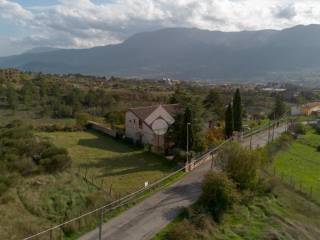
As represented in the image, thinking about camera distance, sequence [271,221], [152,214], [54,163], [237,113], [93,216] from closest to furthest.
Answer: [93,216] → [152,214] → [271,221] → [54,163] → [237,113]

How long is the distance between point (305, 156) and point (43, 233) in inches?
1530

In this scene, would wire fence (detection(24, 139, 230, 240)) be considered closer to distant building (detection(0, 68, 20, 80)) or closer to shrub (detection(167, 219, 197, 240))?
shrub (detection(167, 219, 197, 240))

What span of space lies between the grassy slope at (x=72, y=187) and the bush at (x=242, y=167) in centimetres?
676

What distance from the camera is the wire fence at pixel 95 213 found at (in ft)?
69.7

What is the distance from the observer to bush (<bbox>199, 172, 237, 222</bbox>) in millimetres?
26594

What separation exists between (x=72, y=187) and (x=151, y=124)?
17.9 meters

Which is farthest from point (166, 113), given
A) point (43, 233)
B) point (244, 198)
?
point (43, 233)

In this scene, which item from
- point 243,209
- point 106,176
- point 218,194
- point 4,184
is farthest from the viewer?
point 106,176

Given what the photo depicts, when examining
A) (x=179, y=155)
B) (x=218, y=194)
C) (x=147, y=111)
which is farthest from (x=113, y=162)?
(x=218, y=194)

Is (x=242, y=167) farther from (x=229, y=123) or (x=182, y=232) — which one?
(x=229, y=123)

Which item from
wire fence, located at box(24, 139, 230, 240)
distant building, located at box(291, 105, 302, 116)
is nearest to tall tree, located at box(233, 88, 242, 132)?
wire fence, located at box(24, 139, 230, 240)

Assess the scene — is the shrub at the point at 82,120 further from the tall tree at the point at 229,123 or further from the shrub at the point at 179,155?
the shrub at the point at 179,155

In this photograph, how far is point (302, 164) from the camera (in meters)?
47.0

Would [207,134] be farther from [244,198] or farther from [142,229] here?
[142,229]
